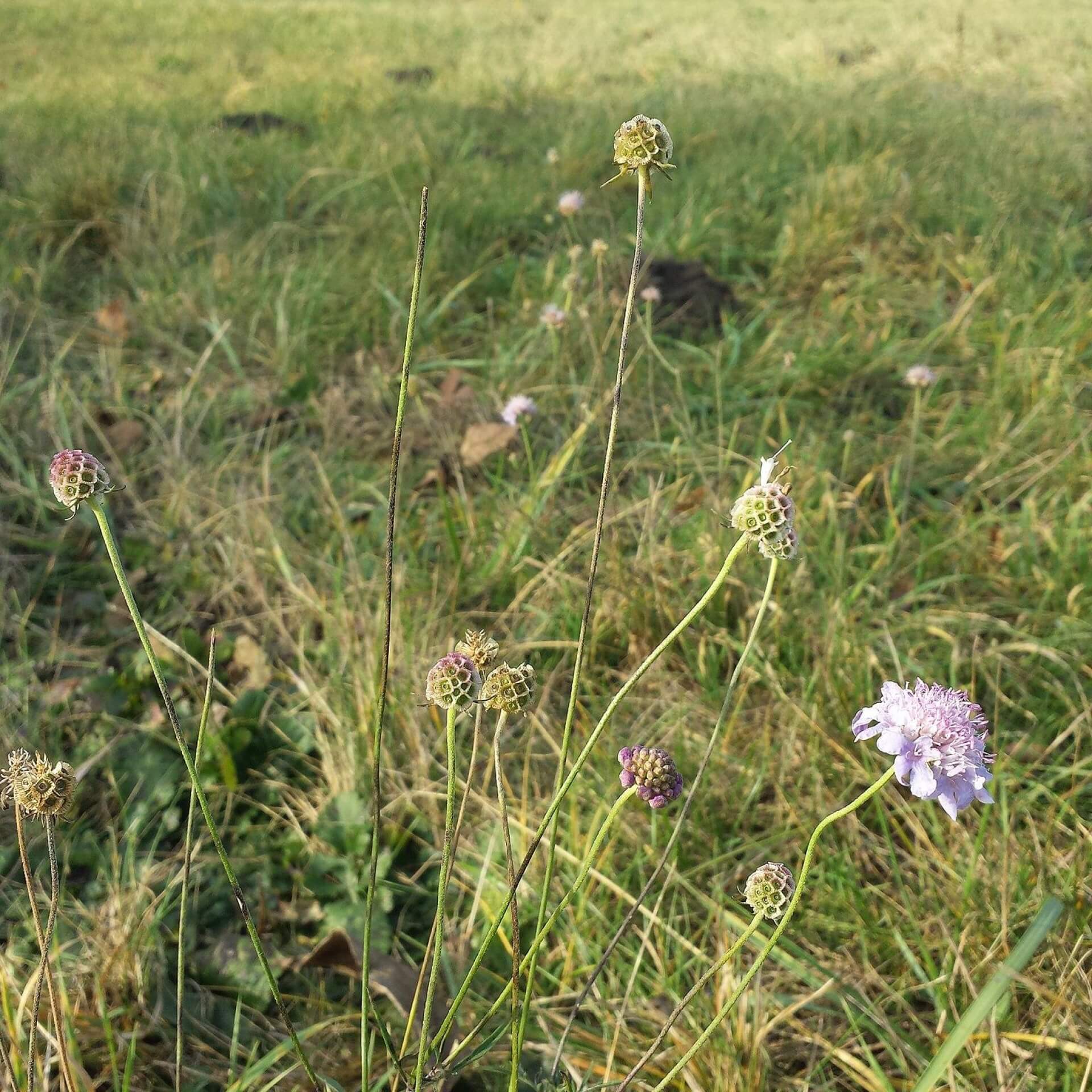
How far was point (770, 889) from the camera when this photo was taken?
2.83ft

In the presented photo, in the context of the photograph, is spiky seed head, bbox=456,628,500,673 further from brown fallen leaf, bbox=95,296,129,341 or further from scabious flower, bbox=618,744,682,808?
brown fallen leaf, bbox=95,296,129,341

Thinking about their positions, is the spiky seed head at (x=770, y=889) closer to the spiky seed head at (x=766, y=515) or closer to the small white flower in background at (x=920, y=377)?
the spiky seed head at (x=766, y=515)

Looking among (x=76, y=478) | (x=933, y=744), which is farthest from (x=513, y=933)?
(x=76, y=478)

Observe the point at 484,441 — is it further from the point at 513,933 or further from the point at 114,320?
the point at 513,933

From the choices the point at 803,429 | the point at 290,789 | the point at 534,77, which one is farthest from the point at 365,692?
the point at 534,77

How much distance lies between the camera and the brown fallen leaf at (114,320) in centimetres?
286

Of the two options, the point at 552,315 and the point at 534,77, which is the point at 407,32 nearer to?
the point at 534,77

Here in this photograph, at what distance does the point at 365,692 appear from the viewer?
168 cm

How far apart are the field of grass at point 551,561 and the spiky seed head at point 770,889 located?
0.84 ft

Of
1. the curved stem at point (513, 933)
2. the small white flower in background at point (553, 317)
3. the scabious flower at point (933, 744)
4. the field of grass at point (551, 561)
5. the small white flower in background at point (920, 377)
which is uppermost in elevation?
the scabious flower at point (933, 744)

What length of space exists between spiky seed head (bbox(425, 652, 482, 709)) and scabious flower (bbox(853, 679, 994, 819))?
330 millimetres

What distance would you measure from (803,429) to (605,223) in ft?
5.08

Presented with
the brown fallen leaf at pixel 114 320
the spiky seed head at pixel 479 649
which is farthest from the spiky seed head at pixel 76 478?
the brown fallen leaf at pixel 114 320

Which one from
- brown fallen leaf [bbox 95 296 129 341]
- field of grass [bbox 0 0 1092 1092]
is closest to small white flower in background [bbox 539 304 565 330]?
field of grass [bbox 0 0 1092 1092]
